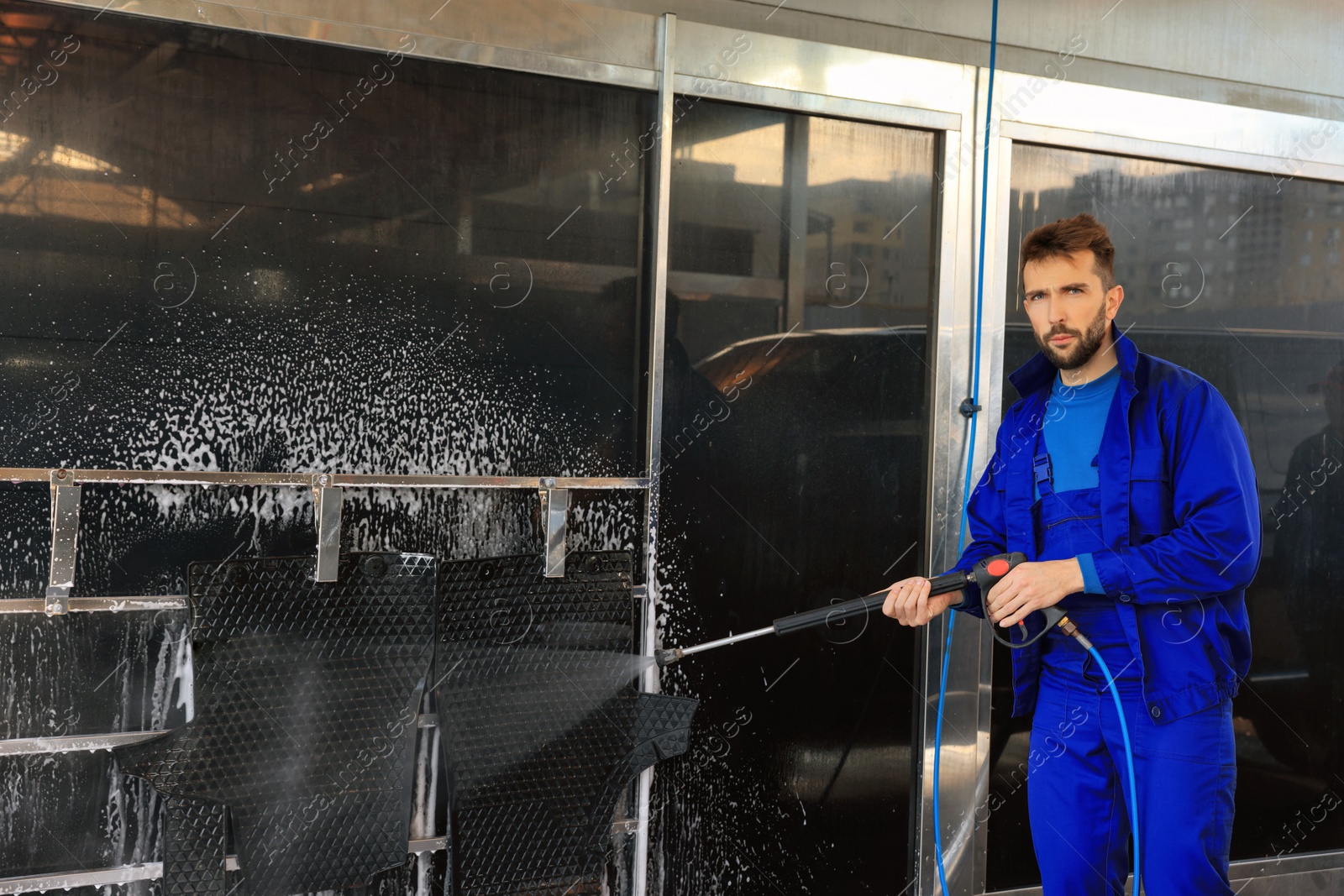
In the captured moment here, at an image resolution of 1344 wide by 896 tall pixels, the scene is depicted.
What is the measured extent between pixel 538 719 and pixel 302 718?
1.37 ft

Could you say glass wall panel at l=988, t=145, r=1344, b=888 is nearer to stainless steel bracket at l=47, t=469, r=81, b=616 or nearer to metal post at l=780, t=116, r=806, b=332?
metal post at l=780, t=116, r=806, b=332

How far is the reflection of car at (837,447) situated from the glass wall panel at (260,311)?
306 millimetres

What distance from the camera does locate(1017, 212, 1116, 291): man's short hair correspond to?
1.77 metres

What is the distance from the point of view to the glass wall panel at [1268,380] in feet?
7.68

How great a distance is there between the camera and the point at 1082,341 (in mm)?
1752

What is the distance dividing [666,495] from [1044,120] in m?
1.24

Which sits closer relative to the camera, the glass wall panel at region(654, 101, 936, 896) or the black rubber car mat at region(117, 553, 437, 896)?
the black rubber car mat at region(117, 553, 437, 896)

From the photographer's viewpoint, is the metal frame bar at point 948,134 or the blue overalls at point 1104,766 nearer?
the blue overalls at point 1104,766

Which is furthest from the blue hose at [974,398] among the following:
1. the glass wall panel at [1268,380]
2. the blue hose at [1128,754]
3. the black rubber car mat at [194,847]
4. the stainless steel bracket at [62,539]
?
the stainless steel bracket at [62,539]

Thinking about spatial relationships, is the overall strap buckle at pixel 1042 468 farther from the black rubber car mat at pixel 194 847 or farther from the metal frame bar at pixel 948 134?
the black rubber car mat at pixel 194 847

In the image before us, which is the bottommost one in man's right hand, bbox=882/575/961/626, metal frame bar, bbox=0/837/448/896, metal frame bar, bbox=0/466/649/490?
metal frame bar, bbox=0/837/448/896

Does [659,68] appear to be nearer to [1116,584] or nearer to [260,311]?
[260,311]

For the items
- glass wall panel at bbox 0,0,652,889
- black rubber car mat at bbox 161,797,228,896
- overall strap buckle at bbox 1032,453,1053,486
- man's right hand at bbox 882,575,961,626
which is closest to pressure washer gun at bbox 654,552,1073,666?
man's right hand at bbox 882,575,961,626

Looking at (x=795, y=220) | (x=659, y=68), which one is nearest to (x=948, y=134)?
(x=795, y=220)
